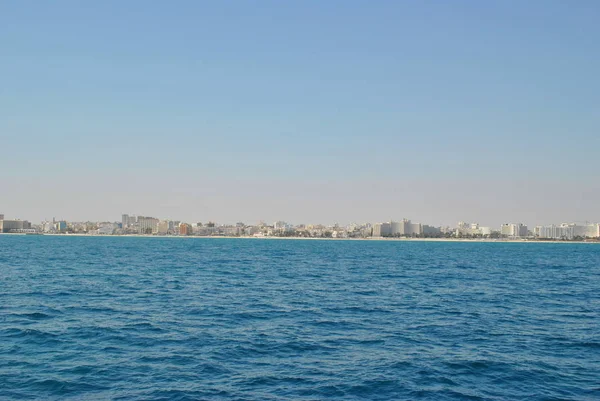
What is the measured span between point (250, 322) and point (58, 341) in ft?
33.6

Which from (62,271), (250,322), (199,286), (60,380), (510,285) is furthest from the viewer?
(62,271)

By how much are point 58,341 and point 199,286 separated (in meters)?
23.4

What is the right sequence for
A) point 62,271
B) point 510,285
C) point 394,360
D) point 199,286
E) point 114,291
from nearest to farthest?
point 394,360 → point 114,291 → point 199,286 → point 510,285 → point 62,271

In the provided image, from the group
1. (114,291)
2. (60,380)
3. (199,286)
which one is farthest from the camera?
(199,286)

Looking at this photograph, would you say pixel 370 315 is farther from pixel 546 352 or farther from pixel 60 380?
pixel 60 380

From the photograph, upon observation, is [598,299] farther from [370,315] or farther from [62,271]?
[62,271]

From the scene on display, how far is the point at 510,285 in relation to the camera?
56.2m

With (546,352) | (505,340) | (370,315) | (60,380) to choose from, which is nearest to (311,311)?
(370,315)

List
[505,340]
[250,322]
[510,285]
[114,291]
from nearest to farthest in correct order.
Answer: [505,340] < [250,322] < [114,291] < [510,285]

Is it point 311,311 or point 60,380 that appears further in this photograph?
point 311,311

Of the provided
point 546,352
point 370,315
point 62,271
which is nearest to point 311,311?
point 370,315

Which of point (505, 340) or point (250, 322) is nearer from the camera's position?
point (505, 340)

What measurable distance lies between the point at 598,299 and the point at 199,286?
3411 cm

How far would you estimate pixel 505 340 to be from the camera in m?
28.2
